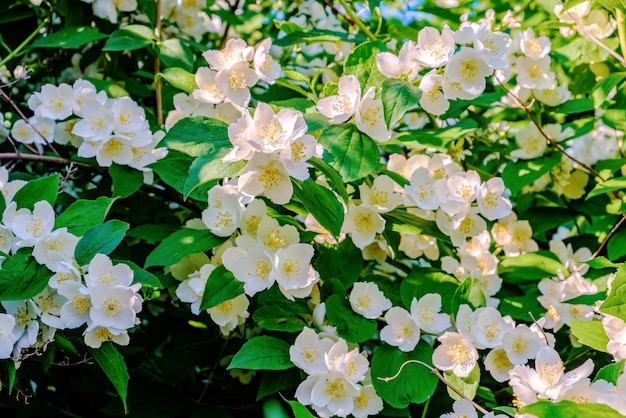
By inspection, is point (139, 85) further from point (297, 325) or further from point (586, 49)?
point (586, 49)

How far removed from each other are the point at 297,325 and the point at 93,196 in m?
0.65

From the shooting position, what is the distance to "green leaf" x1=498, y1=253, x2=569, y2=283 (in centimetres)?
181

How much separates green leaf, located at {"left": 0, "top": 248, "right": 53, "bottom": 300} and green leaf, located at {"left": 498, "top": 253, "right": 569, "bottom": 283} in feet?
3.56

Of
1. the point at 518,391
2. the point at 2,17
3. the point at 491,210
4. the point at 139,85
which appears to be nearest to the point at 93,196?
the point at 139,85

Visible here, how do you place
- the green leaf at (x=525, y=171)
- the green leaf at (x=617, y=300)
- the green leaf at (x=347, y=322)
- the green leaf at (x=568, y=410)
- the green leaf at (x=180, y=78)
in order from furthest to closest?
the green leaf at (x=525, y=171) < the green leaf at (x=180, y=78) < the green leaf at (x=347, y=322) < the green leaf at (x=617, y=300) < the green leaf at (x=568, y=410)

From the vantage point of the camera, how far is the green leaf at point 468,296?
1516 millimetres

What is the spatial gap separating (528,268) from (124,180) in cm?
98

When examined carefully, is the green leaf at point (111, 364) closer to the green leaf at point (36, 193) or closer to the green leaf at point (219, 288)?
the green leaf at point (219, 288)

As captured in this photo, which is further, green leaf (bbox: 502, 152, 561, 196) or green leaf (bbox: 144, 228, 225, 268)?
green leaf (bbox: 502, 152, 561, 196)

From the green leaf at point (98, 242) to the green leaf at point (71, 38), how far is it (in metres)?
0.68

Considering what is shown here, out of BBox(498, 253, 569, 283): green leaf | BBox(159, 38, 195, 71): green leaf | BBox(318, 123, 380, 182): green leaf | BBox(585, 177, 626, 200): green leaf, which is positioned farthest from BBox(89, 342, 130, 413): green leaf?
BBox(585, 177, 626, 200): green leaf

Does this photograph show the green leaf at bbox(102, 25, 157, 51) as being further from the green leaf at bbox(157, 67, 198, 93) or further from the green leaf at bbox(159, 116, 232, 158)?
the green leaf at bbox(159, 116, 232, 158)

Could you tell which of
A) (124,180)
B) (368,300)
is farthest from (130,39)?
(368,300)

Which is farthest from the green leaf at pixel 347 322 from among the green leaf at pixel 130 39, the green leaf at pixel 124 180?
the green leaf at pixel 130 39
